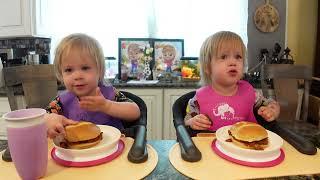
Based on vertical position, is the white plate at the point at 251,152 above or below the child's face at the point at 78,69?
below

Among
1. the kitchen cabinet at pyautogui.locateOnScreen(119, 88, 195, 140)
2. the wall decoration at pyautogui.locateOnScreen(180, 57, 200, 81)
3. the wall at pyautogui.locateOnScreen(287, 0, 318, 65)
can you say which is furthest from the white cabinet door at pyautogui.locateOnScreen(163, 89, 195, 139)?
the wall at pyautogui.locateOnScreen(287, 0, 318, 65)

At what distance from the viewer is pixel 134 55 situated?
2742mm

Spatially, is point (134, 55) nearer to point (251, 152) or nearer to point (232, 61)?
point (232, 61)

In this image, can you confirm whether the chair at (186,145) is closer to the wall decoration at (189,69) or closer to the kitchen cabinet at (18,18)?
the wall decoration at (189,69)

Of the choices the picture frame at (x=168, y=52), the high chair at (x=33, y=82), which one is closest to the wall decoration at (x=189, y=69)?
the picture frame at (x=168, y=52)

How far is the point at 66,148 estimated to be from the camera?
2.22ft

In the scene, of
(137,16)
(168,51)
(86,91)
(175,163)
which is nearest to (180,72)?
(168,51)

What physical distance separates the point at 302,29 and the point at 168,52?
135 centimetres

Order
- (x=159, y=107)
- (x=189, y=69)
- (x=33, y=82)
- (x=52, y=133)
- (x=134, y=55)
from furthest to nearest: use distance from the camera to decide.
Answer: (x=134, y=55)
(x=189, y=69)
(x=159, y=107)
(x=33, y=82)
(x=52, y=133)

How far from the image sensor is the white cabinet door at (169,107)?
93.0 inches

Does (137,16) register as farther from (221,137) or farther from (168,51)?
(221,137)

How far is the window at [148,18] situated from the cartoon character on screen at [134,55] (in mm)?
164

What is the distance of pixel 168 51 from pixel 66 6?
1.10m

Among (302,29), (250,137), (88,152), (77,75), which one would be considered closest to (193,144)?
(250,137)
